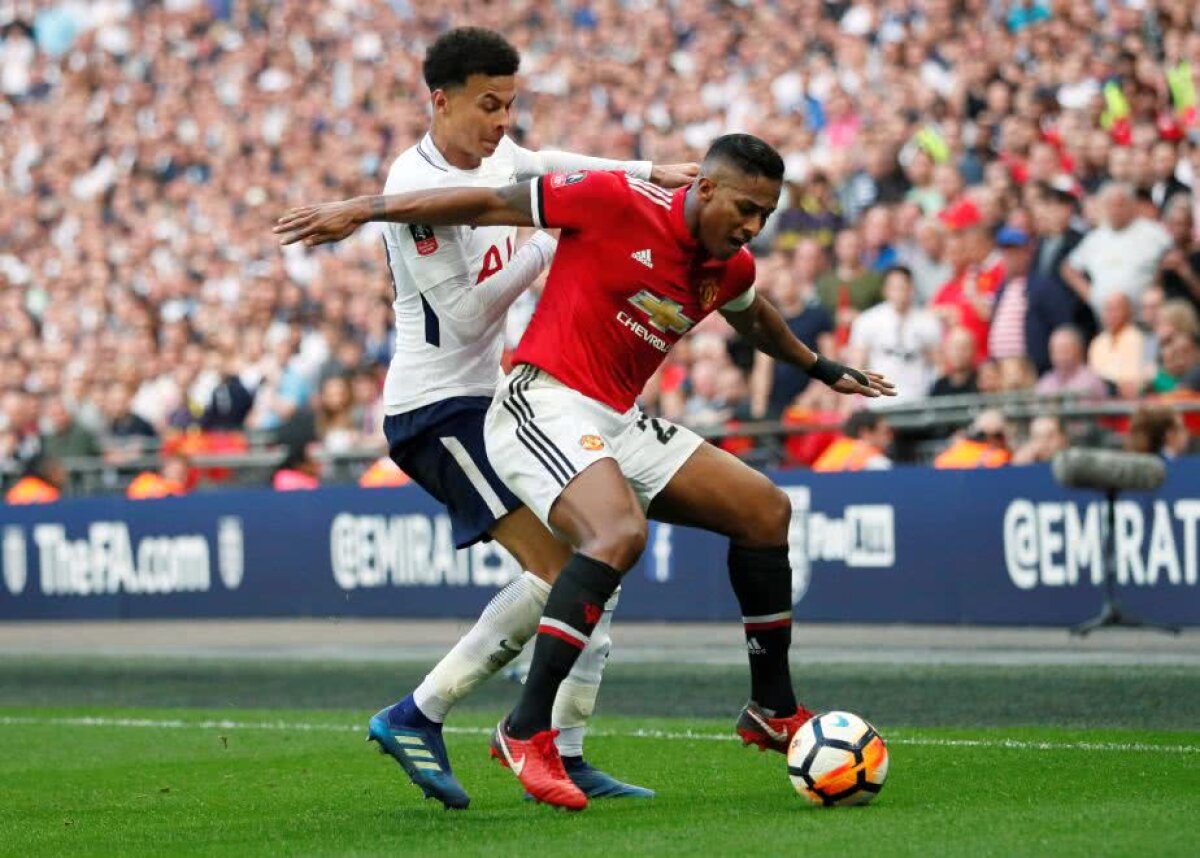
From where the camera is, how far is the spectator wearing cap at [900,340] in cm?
1612

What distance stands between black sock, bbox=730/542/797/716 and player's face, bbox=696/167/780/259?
1108 millimetres

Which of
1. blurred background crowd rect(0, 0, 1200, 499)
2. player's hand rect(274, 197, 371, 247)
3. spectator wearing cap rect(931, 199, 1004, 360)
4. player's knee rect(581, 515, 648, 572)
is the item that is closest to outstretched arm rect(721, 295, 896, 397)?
player's knee rect(581, 515, 648, 572)

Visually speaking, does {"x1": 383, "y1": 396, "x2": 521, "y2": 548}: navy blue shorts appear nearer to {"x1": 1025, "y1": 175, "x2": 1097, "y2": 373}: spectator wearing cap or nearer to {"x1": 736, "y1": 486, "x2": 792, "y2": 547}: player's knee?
{"x1": 736, "y1": 486, "x2": 792, "y2": 547}: player's knee

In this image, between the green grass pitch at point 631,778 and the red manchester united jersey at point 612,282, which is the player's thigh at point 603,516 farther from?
the green grass pitch at point 631,778

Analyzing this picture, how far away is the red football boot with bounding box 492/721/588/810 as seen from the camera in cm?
696

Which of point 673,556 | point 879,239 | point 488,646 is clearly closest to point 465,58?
point 488,646

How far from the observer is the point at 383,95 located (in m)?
25.5

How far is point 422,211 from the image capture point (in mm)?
7129

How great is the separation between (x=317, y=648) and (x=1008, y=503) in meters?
5.32

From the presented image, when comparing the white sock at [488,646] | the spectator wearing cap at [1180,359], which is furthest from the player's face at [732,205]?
the spectator wearing cap at [1180,359]

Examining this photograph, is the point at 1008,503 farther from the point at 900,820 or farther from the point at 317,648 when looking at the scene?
the point at 900,820

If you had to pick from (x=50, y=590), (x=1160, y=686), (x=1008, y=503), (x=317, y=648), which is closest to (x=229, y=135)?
(x=50, y=590)

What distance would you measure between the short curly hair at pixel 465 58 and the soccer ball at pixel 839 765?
2588 millimetres

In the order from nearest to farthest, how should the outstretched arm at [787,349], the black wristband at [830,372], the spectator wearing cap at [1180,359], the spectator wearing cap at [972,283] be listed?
the outstretched arm at [787,349] → the black wristband at [830,372] → the spectator wearing cap at [1180,359] → the spectator wearing cap at [972,283]
